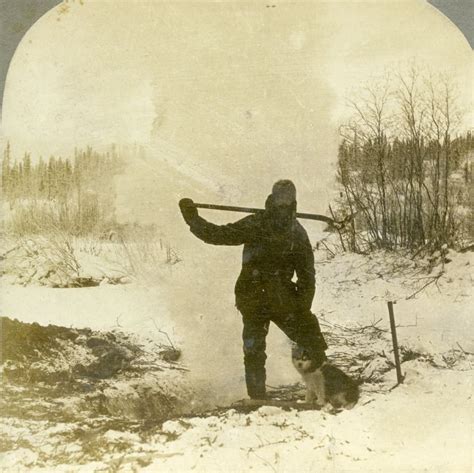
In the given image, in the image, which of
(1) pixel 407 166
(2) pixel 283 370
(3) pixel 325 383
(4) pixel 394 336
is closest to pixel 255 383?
(2) pixel 283 370

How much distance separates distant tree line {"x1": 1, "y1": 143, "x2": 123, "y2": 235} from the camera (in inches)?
132

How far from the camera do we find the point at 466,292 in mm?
3383

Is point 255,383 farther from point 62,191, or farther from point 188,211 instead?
point 62,191

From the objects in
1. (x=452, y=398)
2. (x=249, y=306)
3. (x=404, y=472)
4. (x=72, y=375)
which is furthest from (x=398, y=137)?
(x=72, y=375)

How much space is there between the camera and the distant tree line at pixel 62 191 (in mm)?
3365

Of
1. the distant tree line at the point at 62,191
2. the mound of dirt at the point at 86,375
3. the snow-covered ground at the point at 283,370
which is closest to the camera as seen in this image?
the snow-covered ground at the point at 283,370

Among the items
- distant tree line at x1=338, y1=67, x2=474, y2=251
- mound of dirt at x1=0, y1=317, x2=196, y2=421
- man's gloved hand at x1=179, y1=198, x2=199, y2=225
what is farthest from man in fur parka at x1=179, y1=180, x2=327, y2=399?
mound of dirt at x1=0, y1=317, x2=196, y2=421

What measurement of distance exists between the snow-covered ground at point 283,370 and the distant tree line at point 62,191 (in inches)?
17.3

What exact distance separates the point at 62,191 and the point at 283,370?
1.84m

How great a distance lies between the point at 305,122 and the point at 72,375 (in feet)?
7.24

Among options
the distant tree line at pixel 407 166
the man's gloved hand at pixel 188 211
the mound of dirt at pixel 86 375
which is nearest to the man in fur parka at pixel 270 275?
the man's gloved hand at pixel 188 211

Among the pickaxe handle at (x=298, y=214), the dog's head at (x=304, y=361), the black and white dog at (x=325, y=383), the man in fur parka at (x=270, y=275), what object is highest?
the pickaxe handle at (x=298, y=214)

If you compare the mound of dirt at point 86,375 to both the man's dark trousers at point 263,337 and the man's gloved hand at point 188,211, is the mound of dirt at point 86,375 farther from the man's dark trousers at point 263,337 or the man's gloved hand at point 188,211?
the man's gloved hand at point 188,211

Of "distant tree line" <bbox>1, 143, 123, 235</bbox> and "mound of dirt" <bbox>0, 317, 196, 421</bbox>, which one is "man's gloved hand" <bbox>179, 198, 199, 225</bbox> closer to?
"distant tree line" <bbox>1, 143, 123, 235</bbox>
